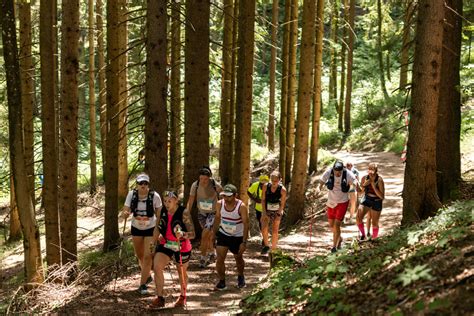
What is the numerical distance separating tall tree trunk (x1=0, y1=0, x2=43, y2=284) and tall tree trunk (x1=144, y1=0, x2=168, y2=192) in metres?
2.43

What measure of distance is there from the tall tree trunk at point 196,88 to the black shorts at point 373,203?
3612 millimetres

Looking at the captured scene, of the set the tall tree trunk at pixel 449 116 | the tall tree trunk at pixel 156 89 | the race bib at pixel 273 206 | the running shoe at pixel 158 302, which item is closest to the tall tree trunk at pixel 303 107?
the tall tree trunk at pixel 449 116

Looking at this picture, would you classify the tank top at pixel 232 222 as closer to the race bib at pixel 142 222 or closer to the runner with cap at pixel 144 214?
the runner with cap at pixel 144 214

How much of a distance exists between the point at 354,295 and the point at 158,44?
19.3ft

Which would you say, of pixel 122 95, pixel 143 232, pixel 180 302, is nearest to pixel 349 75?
pixel 122 95

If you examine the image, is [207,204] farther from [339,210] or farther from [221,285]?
[339,210]

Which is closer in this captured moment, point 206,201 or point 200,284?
point 200,284

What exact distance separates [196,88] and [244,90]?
6.68 ft

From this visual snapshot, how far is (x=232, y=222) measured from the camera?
9.23 m

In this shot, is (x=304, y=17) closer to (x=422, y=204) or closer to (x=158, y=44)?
(x=158, y=44)

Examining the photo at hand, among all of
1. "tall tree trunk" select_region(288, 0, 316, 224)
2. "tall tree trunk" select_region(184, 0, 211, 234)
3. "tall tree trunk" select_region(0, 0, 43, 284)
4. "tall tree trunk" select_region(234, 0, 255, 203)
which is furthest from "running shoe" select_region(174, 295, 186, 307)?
"tall tree trunk" select_region(288, 0, 316, 224)

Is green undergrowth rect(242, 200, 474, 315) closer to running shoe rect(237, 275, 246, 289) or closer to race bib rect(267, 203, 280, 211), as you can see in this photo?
running shoe rect(237, 275, 246, 289)

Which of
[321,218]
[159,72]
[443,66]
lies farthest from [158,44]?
[321,218]

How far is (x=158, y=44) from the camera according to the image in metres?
9.88
